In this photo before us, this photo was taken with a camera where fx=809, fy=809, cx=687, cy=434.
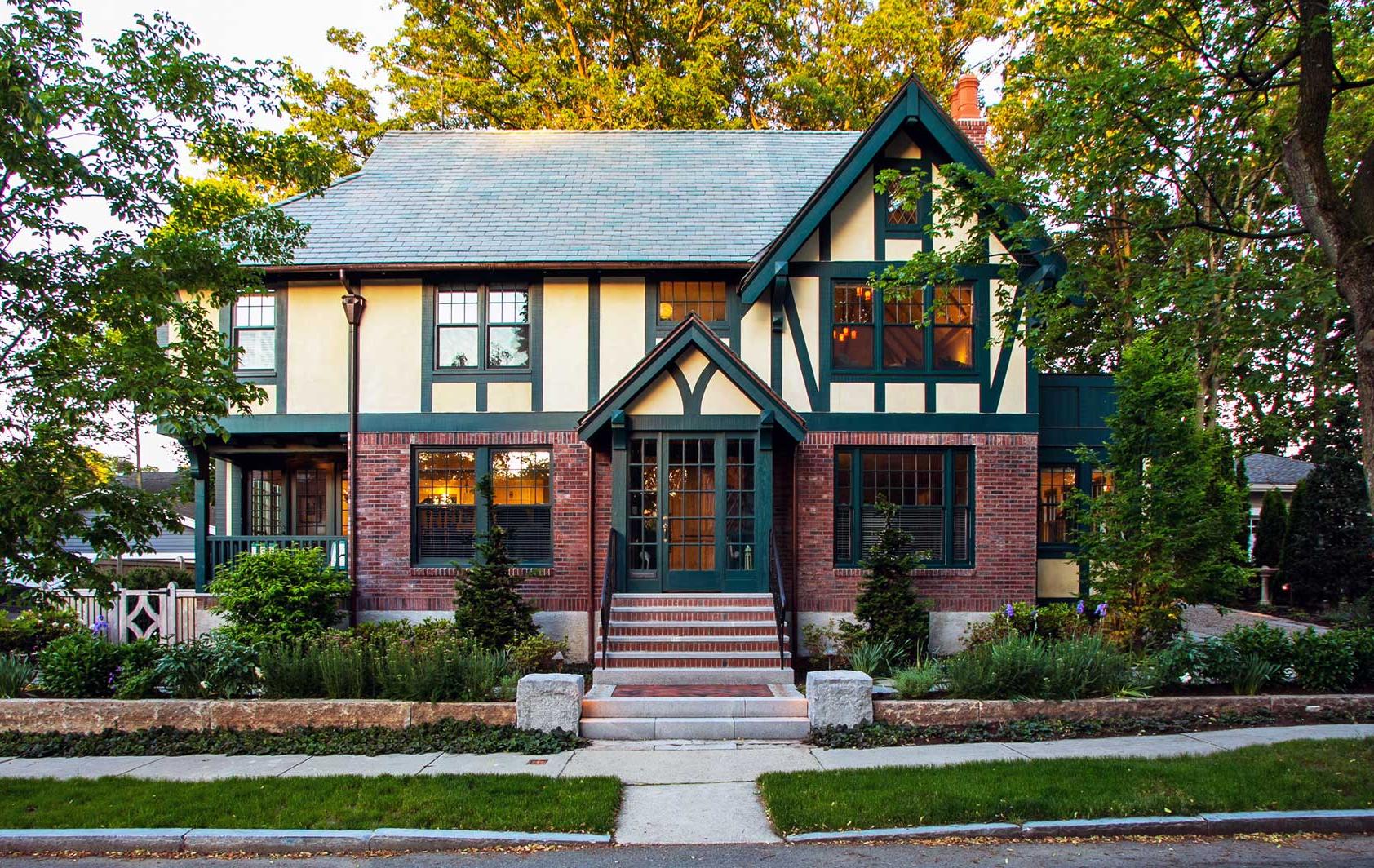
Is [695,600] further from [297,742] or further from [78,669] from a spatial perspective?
[78,669]

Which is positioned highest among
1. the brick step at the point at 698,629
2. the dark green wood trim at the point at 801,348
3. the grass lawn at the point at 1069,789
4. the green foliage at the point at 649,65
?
the green foliage at the point at 649,65

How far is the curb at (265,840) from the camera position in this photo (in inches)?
245

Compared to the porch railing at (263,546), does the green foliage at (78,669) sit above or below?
below

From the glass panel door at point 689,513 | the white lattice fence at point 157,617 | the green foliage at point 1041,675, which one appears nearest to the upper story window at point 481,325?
the glass panel door at point 689,513

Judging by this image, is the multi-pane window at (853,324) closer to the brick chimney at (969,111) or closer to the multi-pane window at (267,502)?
the brick chimney at (969,111)

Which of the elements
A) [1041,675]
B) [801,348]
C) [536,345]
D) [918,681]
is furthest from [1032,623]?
[536,345]

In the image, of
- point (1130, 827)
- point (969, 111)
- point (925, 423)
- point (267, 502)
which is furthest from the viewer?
point (969, 111)

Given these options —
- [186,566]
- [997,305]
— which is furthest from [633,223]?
[186,566]

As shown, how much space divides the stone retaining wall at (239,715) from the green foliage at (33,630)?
8.27ft

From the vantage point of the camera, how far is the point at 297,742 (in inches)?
333

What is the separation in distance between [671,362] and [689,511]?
231cm

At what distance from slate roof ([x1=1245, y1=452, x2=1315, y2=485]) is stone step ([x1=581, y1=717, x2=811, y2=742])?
25.2m

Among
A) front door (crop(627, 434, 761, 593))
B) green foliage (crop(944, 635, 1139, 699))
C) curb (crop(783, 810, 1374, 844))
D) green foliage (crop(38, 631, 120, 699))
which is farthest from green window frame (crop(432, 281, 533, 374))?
curb (crop(783, 810, 1374, 844))

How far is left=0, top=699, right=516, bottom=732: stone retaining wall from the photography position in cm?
885
